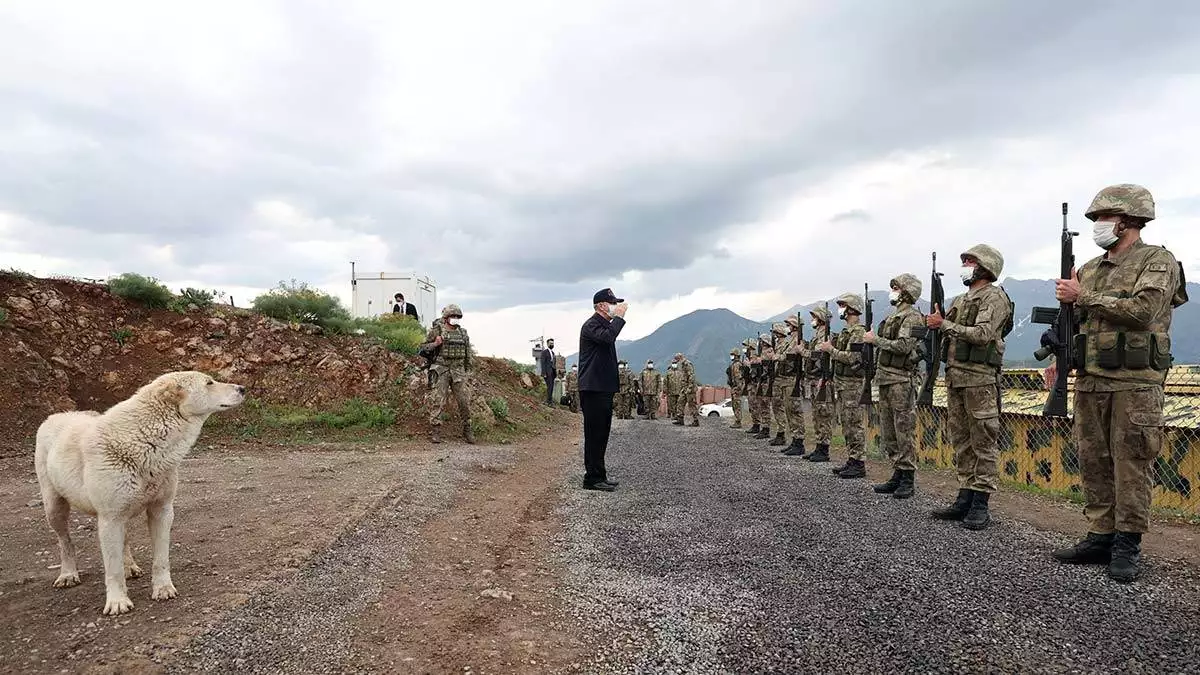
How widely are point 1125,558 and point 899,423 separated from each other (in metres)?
3.53

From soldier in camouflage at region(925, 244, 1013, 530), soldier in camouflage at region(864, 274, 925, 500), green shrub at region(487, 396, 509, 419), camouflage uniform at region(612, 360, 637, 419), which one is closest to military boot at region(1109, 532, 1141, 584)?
soldier in camouflage at region(925, 244, 1013, 530)

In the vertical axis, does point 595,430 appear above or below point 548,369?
below

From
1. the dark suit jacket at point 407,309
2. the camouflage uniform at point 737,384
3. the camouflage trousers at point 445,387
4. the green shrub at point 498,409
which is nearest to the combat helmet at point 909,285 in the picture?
the camouflage trousers at point 445,387

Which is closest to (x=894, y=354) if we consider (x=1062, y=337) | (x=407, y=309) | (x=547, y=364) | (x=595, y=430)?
(x=1062, y=337)

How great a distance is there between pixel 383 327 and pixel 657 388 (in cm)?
1370

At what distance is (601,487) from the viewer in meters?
8.26

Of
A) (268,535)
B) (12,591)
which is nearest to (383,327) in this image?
(268,535)

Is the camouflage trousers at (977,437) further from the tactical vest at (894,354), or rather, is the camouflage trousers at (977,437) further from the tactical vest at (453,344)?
the tactical vest at (453,344)

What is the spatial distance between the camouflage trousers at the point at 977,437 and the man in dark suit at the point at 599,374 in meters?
3.77

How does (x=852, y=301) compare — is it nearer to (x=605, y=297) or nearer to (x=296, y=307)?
(x=605, y=297)

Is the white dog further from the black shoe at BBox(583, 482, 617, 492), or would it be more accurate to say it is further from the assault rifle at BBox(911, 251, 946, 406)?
the assault rifle at BBox(911, 251, 946, 406)

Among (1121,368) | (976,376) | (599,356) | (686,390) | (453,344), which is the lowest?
(686,390)

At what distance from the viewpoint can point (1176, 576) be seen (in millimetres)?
4535

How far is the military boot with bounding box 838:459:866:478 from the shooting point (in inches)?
369
